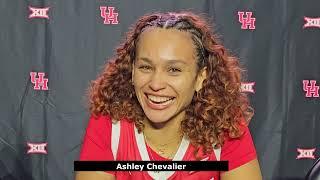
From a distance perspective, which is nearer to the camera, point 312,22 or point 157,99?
point 157,99

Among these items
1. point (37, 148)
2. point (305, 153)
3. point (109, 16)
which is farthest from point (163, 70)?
point (305, 153)

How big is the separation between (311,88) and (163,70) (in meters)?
1.14

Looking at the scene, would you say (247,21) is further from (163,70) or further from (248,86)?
(163,70)

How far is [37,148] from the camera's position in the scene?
6.09ft

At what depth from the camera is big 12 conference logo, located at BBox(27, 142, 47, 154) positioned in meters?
1.85

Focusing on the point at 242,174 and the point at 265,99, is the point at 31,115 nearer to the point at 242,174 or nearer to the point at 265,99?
the point at 265,99

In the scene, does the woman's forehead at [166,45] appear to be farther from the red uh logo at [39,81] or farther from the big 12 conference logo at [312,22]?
the big 12 conference logo at [312,22]

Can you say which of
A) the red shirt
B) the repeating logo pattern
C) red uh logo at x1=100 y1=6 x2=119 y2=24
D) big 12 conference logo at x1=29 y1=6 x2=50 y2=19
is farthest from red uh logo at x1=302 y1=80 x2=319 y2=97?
big 12 conference logo at x1=29 y1=6 x2=50 y2=19

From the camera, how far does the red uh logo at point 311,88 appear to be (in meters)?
1.90

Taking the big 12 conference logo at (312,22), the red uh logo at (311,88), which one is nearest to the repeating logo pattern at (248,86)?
the red uh logo at (311,88)

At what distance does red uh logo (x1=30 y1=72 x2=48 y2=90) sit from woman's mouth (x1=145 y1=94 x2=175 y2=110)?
93 centimetres

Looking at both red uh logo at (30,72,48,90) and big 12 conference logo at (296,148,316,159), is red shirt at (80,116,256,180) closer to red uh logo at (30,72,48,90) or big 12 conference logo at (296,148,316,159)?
red uh logo at (30,72,48,90)

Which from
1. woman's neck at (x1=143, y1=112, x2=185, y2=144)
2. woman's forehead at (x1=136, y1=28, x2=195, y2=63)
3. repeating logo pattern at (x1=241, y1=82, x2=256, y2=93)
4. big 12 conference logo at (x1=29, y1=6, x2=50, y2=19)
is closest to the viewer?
woman's forehead at (x1=136, y1=28, x2=195, y2=63)

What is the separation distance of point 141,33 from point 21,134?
3.41ft
